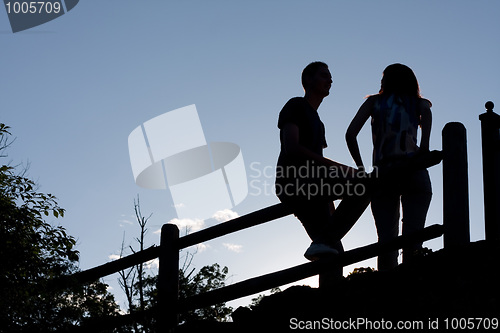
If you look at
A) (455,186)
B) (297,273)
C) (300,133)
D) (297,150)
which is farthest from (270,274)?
(455,186)

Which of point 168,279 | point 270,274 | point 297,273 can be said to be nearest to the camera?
Result: point 297,273

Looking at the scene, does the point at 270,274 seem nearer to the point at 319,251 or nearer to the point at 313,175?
the point at 319,251

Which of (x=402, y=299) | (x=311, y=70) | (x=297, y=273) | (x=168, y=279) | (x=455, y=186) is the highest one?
(x=311, y=70)

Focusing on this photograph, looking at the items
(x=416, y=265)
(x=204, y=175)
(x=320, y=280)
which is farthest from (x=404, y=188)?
(x=204, y=175)

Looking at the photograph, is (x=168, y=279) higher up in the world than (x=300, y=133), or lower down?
lower down

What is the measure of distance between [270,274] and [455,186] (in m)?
1.86

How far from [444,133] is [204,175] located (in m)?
3.45

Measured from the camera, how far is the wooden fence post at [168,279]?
6617 millimetres

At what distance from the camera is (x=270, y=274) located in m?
5.77

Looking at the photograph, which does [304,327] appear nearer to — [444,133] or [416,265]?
[416,265]

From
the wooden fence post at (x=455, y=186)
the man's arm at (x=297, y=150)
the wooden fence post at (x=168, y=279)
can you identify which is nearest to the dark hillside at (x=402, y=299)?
the wooden fence post at (x=455, y=186)

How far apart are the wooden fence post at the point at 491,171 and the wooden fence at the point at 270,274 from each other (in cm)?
29

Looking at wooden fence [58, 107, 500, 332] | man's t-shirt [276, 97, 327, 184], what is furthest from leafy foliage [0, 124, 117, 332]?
man's t-shirt [276, 97, 327, 184]

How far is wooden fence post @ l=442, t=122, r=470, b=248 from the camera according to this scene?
492 cm
